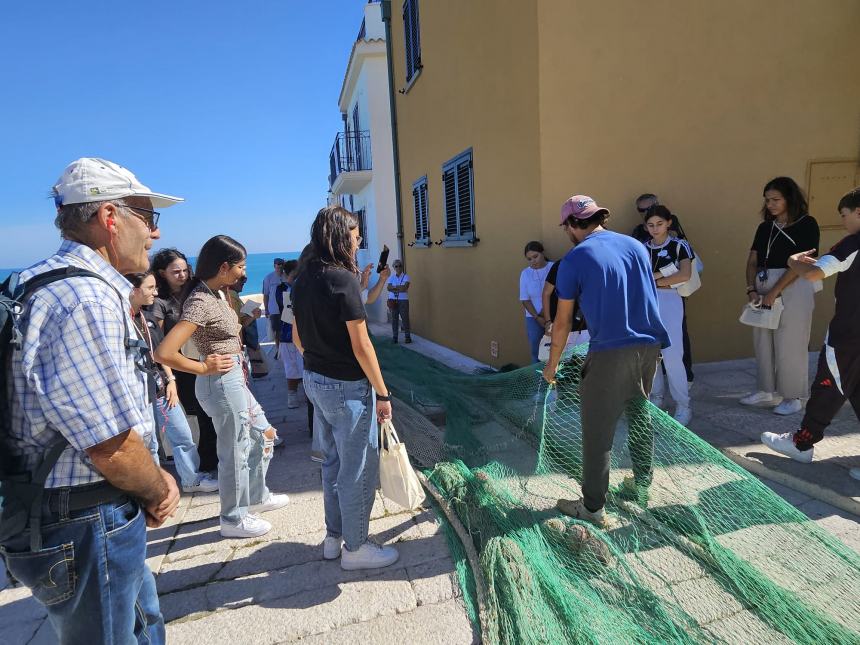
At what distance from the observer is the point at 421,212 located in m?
8.94

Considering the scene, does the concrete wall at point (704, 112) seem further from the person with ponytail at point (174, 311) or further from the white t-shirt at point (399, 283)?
the white t-shirt at point (399, 283)

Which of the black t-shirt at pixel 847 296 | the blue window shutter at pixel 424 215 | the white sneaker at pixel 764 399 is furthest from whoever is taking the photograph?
the blue window shutter at pixel 424 215

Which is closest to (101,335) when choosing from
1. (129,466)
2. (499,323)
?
(129,466)

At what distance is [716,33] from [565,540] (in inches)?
200

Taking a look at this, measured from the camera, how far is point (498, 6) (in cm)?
541

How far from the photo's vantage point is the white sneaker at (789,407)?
402 centimetres

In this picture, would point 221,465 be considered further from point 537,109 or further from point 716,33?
point 716,33

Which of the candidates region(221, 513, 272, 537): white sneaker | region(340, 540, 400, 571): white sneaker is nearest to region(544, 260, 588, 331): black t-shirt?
region(340, 540, 400, 571): white sneaker

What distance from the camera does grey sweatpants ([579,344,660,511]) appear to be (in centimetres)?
253

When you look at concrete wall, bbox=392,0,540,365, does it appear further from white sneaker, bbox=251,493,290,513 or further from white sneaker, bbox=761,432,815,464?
white sneaker, bbox=251,493,290,513

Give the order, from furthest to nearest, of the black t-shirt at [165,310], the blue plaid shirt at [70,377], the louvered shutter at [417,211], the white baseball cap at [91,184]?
the louvered shutter at [417,211] < the black t-shirt at [165,310] < the white baseball cap at [91,184] < the blue plaid shirt at [70,377]

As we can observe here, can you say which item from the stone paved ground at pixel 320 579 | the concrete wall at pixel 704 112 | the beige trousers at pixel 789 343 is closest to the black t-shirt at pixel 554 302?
the concrete wall at pixel 704 112

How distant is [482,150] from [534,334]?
2.52 m

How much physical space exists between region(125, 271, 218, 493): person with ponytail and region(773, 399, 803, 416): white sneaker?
442 cm
